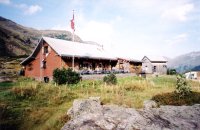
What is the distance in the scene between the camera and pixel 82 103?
50.7ft

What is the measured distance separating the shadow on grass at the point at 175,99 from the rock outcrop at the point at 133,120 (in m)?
3.03

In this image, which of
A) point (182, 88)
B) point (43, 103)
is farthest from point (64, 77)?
point (182, 88)

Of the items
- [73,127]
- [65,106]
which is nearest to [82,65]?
[65,106]

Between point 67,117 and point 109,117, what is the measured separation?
3274 millimetres

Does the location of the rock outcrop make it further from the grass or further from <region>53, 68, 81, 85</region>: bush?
<region>53, 68, 81, 85</region>: bush

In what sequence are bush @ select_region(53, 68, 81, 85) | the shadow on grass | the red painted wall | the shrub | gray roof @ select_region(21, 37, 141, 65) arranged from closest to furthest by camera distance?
the shadow on grass
the shrub
bush @ select_region(53, 68, 81, 85)
gray roof @ select_region(21, 37, 141, 65)
the red painted wall

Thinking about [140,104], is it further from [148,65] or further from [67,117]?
[148,65]

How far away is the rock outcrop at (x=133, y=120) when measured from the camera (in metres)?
11.8

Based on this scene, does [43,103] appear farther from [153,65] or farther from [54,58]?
[153,65]

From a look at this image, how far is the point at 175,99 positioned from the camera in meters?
18.8

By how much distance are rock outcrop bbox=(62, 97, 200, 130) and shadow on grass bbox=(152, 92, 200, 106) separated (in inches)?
119

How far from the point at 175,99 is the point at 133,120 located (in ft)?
25.3

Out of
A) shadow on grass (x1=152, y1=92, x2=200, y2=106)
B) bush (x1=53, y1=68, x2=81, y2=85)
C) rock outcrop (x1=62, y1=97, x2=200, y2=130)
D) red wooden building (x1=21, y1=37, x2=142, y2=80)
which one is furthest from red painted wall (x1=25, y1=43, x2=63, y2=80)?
rock outcrop (x1=62, y1=97, x2=200, y2=130)

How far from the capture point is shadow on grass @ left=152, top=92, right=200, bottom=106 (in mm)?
→ 17822
